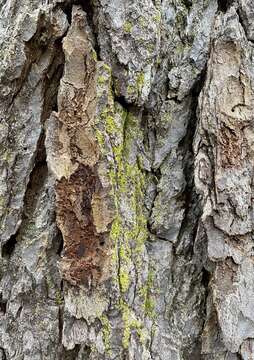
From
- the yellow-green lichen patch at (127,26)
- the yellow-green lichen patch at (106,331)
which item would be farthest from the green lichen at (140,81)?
the yellow-green lichen patch at (106,331)

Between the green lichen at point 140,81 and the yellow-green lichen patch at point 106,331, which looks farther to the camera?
the green lichen at point 140,81

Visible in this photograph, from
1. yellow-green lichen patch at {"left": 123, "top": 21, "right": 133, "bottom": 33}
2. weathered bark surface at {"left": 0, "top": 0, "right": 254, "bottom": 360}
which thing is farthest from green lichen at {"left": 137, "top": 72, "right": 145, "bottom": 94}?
yellow-green lichen patch at {"left": 123, "top": 21, "right": 133, "bottom": 33}

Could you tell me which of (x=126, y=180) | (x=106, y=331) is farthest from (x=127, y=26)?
(x=106, y=331)

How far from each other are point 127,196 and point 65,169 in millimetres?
294

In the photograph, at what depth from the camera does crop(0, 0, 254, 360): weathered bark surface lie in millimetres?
2025

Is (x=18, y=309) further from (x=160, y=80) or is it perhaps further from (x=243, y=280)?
(x=160, y=80)

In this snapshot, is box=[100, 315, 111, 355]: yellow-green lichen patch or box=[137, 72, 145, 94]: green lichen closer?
box=[100, 315, 111, 355]: yellow-green lichen patch

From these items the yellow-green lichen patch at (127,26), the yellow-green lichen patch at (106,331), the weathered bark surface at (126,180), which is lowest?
the yellow-green lichen patch at (106,331)

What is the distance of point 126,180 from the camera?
212cm

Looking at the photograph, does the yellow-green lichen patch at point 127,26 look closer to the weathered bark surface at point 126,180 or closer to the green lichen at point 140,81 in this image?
the weathered bark surface at point 126,180

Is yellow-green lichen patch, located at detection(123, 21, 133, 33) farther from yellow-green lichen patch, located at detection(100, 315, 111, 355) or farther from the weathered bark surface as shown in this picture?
yellow-green lichen patch, located at detection(100, 315, 111, 355)

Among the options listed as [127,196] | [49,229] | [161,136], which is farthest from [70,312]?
[161,136]

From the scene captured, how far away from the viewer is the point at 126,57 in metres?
2.10

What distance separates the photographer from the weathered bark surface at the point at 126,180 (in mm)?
2025
